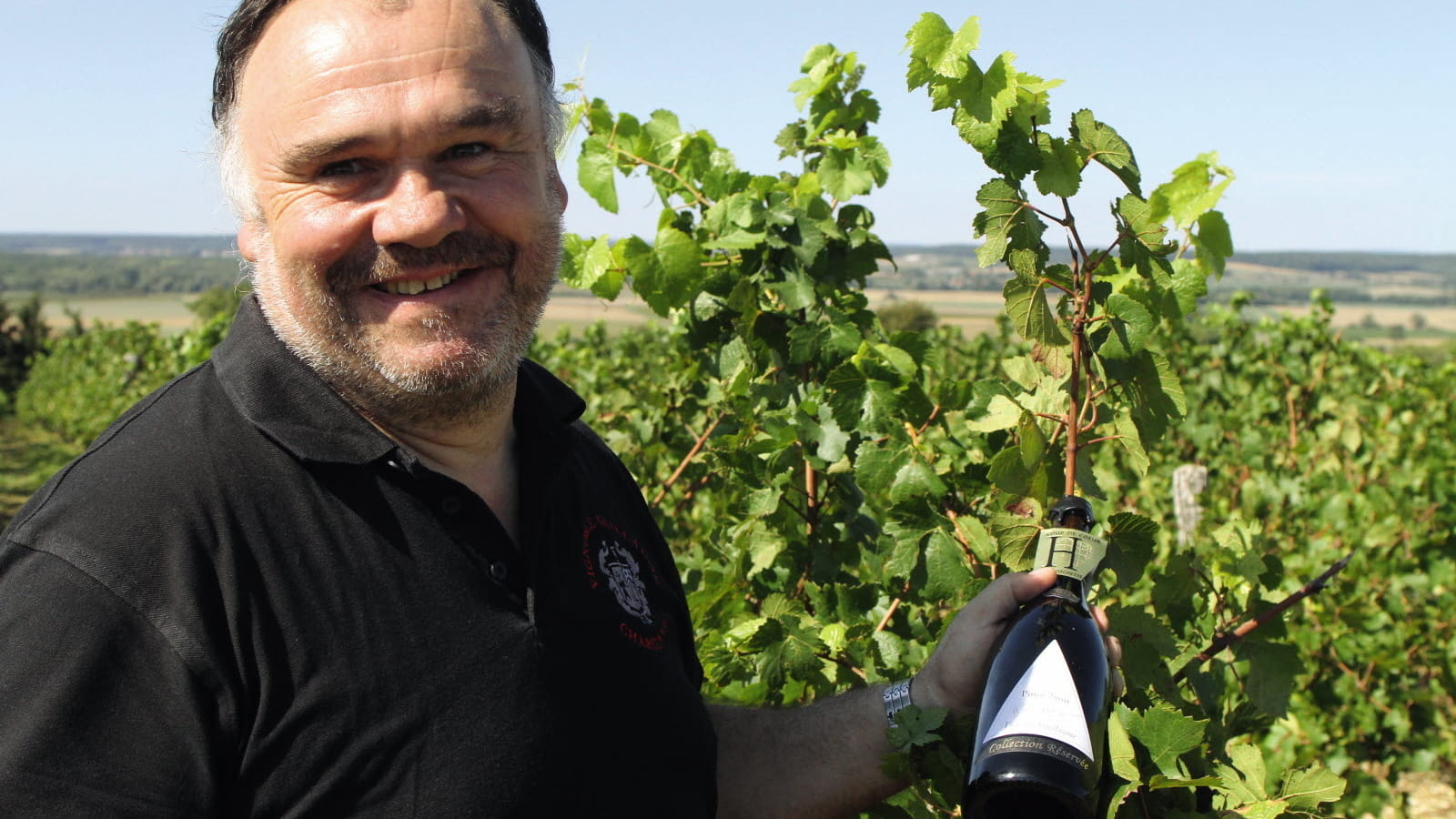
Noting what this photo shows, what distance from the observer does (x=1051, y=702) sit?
1.45 metres

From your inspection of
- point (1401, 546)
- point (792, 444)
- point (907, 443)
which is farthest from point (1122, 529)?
point (1401, 546)

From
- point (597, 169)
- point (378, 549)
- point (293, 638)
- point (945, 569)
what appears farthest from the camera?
point (597, 169)

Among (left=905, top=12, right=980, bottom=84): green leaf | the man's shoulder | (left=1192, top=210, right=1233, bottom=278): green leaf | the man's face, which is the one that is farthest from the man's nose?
(left=1192, top=210, right=1233, bottom=278): green leaf

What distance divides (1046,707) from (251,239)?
131cm

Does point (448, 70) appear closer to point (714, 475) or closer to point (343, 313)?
point (343, 313)

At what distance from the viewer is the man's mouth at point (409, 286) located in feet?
5.45

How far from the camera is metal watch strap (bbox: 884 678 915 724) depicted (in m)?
1.86

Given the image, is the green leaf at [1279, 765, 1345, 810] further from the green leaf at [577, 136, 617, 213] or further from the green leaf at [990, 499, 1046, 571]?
the green leaf at [577, 136, 617, 213]

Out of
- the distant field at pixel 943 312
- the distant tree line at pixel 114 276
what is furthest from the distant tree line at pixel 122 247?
the distant field at pixel 943 312

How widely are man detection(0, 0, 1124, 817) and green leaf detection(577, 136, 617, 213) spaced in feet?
2.21

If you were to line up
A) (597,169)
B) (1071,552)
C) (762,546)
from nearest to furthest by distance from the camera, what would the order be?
(1071,552) → (762,546) → (597,169)

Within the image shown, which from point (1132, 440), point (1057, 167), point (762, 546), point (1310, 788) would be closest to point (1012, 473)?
point (1132, 440)

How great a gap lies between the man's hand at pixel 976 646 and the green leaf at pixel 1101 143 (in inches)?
24.5

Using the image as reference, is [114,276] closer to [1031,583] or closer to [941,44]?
[941,44]
